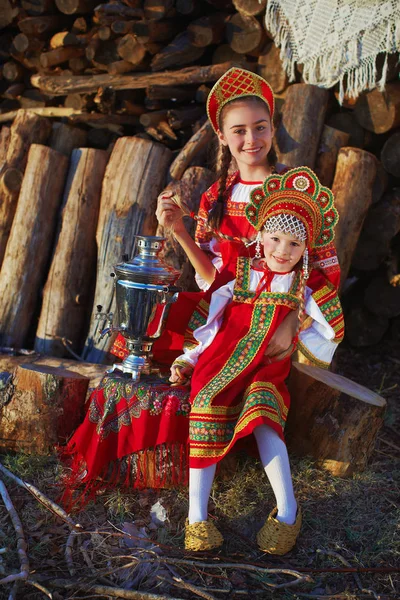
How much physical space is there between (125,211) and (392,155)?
1.69m

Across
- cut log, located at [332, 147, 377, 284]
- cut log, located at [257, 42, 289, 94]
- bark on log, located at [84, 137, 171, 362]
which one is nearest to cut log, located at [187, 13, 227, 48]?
cut log, located at [257, 42, 289, 94]

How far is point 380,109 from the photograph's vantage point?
13.3 ft

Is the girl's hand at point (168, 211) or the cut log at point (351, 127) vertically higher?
the cut log at point (351, 127)

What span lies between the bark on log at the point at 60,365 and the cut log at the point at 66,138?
1638 millimetres

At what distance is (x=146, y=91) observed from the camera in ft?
14.6

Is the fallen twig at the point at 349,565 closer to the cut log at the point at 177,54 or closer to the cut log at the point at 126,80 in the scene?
the cut log at the point at 126,80

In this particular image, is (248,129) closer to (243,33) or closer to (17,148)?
(243,33)

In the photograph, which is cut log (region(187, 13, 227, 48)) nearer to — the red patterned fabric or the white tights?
the red patterned fabric

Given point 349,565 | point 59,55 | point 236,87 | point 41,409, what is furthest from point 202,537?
point 59,55

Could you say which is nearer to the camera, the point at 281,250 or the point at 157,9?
the point at 281,250

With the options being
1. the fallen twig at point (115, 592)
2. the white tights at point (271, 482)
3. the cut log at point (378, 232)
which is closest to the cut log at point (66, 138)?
the cut log at point (378, 232)

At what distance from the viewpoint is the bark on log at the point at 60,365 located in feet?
11.2

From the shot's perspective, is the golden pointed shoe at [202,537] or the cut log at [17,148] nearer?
the golden pointed shoe at [202,537]

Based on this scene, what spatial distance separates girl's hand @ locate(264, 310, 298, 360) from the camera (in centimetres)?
293
